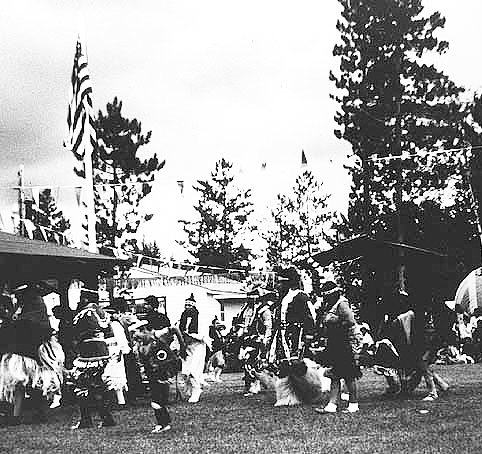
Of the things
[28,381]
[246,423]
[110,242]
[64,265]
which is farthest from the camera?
[110,242]

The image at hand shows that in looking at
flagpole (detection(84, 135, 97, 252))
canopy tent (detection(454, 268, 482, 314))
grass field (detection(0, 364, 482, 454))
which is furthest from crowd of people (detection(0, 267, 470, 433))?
canopy tent (detection(454, 268, 482, 314))

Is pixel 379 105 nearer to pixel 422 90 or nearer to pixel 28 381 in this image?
pixel 422 90

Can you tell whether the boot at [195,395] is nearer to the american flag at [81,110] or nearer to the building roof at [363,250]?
the building roof at [363,250]

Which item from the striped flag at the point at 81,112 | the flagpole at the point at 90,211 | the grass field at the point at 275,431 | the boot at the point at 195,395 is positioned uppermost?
the striped flag at the point at 81,112

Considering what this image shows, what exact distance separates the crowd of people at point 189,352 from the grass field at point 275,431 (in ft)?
1.28

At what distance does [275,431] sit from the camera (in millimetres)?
9969

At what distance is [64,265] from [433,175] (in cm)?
2383

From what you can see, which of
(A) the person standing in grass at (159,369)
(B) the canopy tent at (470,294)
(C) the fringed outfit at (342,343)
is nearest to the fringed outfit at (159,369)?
(A) the person standing in grass at (159,369)

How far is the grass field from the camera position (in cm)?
874

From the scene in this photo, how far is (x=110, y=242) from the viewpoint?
43219mm

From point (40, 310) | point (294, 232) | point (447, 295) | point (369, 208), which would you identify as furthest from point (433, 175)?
point (40, 310)

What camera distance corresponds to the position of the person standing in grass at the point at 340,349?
11508mm

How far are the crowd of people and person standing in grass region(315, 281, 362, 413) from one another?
14mm

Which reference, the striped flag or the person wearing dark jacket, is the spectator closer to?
the person wearing dark jacket
